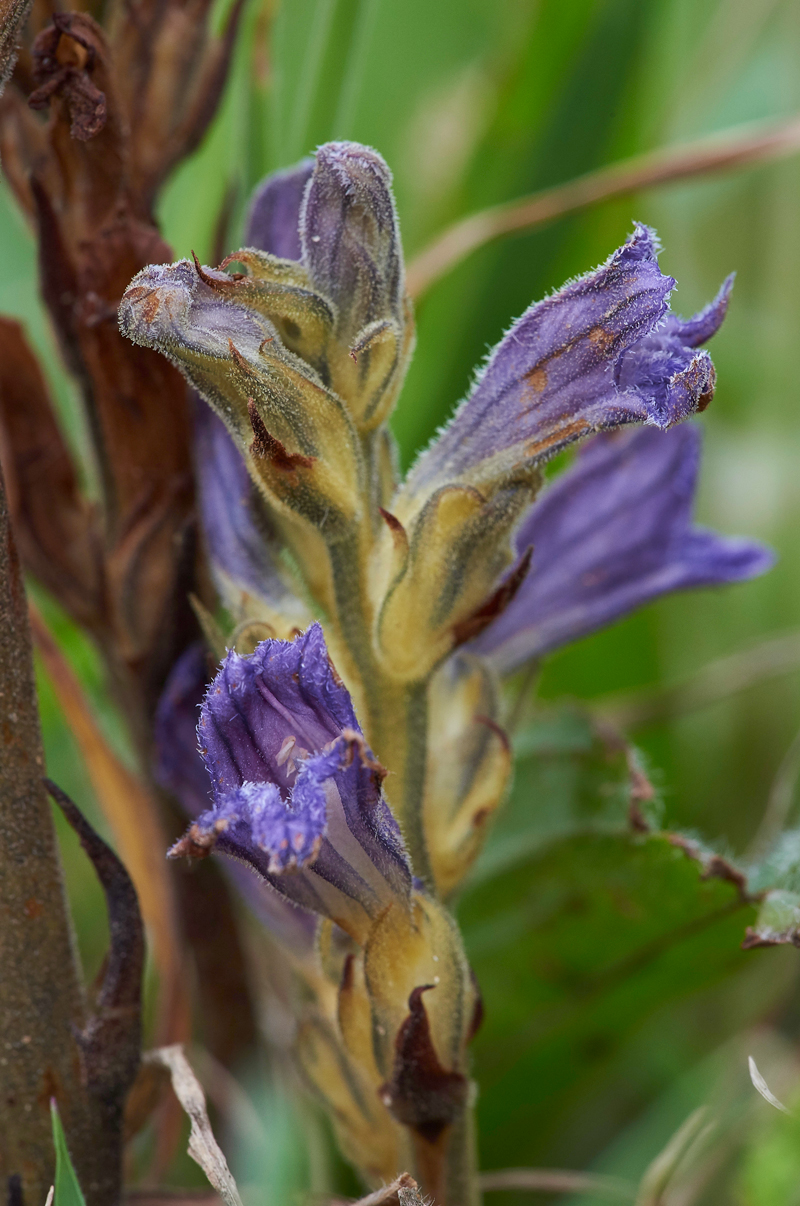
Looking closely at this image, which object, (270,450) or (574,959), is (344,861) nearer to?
(270,450)

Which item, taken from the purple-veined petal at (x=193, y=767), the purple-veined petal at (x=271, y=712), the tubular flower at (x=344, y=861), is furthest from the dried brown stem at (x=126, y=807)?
the purple-veined petal at (x=271, y=712)

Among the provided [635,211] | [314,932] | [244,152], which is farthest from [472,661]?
[635,211]

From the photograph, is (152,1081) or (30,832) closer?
(30,832)

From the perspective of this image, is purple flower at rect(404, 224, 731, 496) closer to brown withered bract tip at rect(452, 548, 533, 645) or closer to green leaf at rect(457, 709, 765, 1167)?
brown withered bract tip at rect(452, 548, 533, 645)

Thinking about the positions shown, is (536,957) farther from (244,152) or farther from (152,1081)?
(244,152)

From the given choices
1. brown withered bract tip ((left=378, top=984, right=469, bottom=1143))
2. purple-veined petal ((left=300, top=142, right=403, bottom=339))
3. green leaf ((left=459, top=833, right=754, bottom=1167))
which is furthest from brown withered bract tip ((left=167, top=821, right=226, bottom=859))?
green leaf ((left=459, top=833, right=754, bottom=1167))

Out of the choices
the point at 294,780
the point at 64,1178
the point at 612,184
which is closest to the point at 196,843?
the point at 294,780
